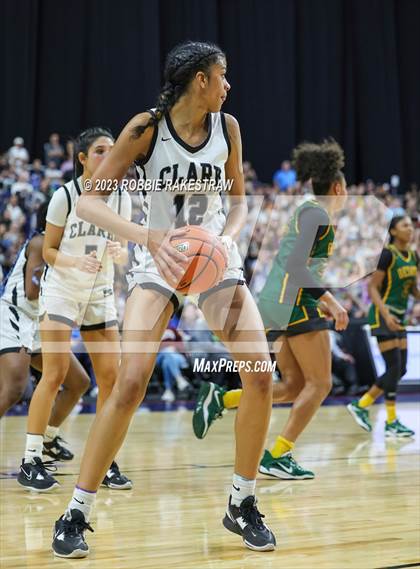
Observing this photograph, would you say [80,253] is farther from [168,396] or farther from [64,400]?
[168,396]

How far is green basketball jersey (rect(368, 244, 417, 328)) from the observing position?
7738mm

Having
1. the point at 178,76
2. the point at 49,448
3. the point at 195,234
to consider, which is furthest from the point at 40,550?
the point at 49,448

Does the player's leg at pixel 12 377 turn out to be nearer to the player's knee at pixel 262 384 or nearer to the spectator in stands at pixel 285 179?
the player's knee at pixel 262 384

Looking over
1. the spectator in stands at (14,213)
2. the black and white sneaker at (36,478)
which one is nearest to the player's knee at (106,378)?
the black and white sneaker at (36,478)

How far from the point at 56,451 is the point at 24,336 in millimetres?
908

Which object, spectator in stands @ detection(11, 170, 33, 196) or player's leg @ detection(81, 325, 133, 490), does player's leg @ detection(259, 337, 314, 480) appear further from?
spectator in stands @ detection(11, 170, 33, 196)

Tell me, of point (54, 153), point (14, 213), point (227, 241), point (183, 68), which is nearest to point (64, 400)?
point (227, 241)

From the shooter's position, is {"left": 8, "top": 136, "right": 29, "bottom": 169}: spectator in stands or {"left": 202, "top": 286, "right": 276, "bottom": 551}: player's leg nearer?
{"left": 202, "top": 286, "right": 276, "bottom": 551}: player's leg

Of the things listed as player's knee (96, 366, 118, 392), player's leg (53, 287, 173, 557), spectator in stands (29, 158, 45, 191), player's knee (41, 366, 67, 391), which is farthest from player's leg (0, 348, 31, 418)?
spectator in stands (29, 158, 45, 191)

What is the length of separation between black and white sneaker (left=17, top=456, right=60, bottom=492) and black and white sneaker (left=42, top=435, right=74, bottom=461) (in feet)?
2.81

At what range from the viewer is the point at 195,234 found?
333cm

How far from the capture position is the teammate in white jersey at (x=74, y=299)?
4926 mm

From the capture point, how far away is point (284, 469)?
213 inches

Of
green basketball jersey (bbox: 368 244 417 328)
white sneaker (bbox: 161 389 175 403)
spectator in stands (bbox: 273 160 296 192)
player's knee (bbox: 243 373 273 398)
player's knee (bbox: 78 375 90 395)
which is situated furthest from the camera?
spectator in stands (bbox: 273 160 296 192)
